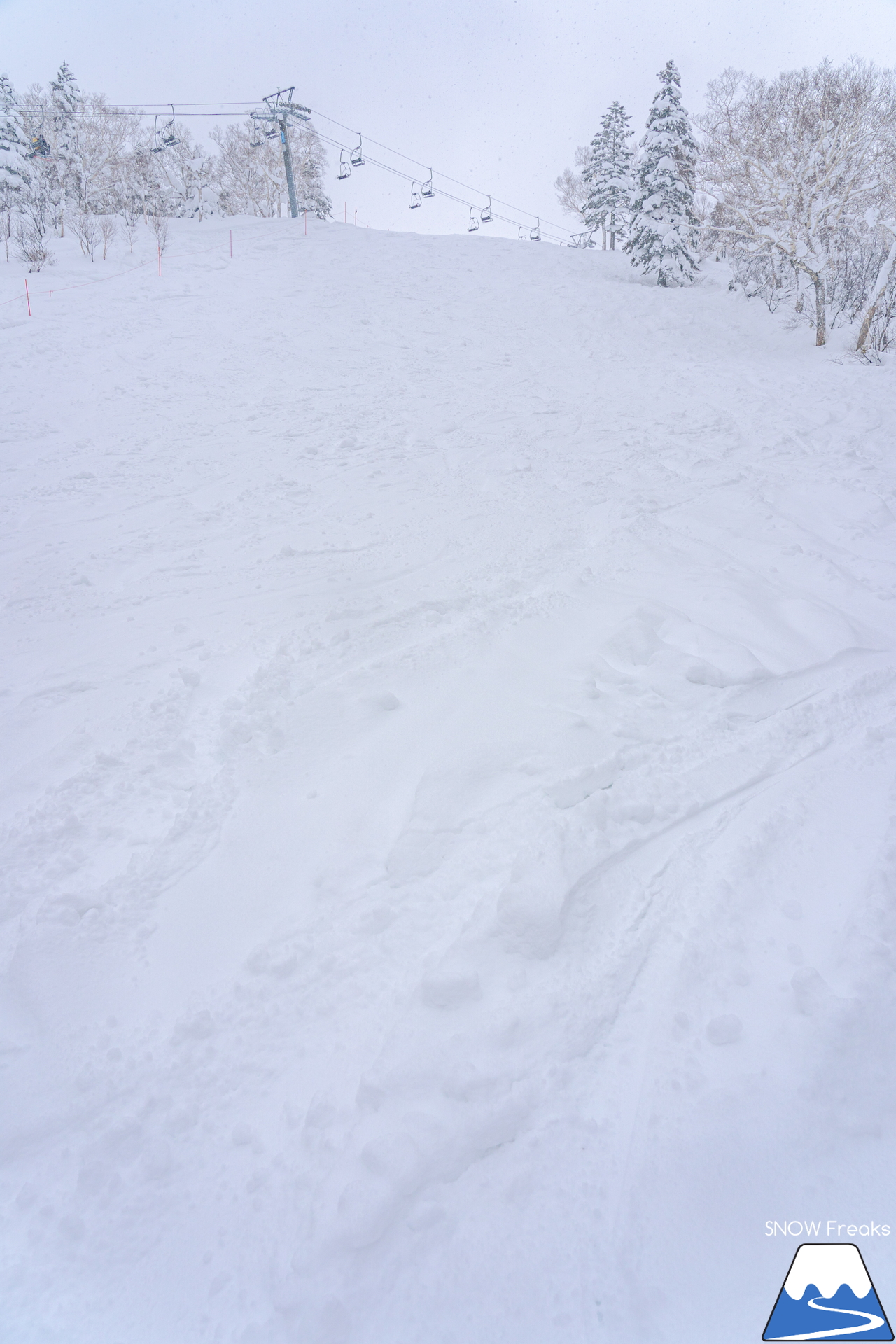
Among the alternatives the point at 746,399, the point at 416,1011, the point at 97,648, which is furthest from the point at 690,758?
the point at 746,399

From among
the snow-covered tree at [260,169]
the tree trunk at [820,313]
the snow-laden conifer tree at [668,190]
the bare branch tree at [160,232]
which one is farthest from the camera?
the snow-covered tree at [260,169]

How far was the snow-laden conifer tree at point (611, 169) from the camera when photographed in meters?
28.4

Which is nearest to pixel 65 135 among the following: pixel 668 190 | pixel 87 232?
pixel 87 232

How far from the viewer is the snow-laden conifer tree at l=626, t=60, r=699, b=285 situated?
55.3ft

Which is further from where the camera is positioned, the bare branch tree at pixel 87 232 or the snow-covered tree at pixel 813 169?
the bare branch tree at pixel 87 232

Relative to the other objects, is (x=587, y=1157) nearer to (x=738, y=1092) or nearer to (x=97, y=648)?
(x=738, y=1092)

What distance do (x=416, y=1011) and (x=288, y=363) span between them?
9306mm

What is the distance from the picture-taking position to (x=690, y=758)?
2730 millimetres

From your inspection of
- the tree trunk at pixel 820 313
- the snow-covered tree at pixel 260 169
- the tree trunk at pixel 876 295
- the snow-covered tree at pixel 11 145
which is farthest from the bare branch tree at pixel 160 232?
the snow-covered tree at pixel 260 169

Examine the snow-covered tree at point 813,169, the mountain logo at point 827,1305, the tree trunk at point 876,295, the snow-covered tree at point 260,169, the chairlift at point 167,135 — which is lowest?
the mountain logo at point 827,1305

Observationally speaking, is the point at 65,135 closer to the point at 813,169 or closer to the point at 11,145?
the point at 11,145

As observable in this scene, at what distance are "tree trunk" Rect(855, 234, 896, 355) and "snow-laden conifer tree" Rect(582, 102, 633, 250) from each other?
21647 millimetres

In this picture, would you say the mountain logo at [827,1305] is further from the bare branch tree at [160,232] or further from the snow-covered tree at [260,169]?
the snow-covered tree at [260,169]

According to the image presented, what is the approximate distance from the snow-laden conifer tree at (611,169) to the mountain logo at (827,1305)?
3495 cm
